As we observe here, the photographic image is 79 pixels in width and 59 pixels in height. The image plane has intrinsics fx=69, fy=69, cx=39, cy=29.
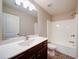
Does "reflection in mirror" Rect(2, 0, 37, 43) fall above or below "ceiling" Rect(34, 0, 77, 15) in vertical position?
below

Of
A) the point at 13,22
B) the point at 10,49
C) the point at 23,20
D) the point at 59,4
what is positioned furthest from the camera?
the point at 59,4

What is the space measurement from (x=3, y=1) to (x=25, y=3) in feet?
3.13

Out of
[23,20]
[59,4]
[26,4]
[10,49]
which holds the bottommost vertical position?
[10,49]

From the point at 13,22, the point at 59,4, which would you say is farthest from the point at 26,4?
the point at 59,4

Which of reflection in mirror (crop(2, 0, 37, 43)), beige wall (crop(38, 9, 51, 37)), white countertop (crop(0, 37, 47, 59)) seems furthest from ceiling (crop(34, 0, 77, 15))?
white countertop (crop(0, 37, 47, 59))

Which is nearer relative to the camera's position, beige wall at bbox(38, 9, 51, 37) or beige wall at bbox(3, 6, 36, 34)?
beige wall at bbox(3, 6, 36, 34)

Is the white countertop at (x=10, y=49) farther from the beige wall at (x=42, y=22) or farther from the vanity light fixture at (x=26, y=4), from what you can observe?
the beige wall at (x=42, y=22)

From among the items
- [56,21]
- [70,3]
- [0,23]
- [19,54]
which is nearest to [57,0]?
[70,3]

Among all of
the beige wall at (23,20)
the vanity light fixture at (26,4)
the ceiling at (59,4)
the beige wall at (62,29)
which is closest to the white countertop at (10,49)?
the beige wall at (23,20)

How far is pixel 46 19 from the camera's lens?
3.43 m

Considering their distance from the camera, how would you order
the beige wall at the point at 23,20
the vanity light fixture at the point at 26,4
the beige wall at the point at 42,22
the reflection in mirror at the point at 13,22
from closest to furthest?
the reflection in mirror at the point at 13,22
the beige wall at the point at 23,20
the vanity light fixture at the point at 26,4
the beige wall at the point at 42,22

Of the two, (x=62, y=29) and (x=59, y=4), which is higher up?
(x=59, y=4)

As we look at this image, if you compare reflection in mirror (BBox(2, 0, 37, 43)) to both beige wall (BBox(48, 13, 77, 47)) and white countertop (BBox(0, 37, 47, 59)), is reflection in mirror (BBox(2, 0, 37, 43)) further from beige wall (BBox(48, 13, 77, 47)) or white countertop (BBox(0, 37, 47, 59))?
beige wall (BBox(48, 13, 77, 47))

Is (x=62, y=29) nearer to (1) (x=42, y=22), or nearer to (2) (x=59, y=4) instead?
(1) (x=42, y=22)
